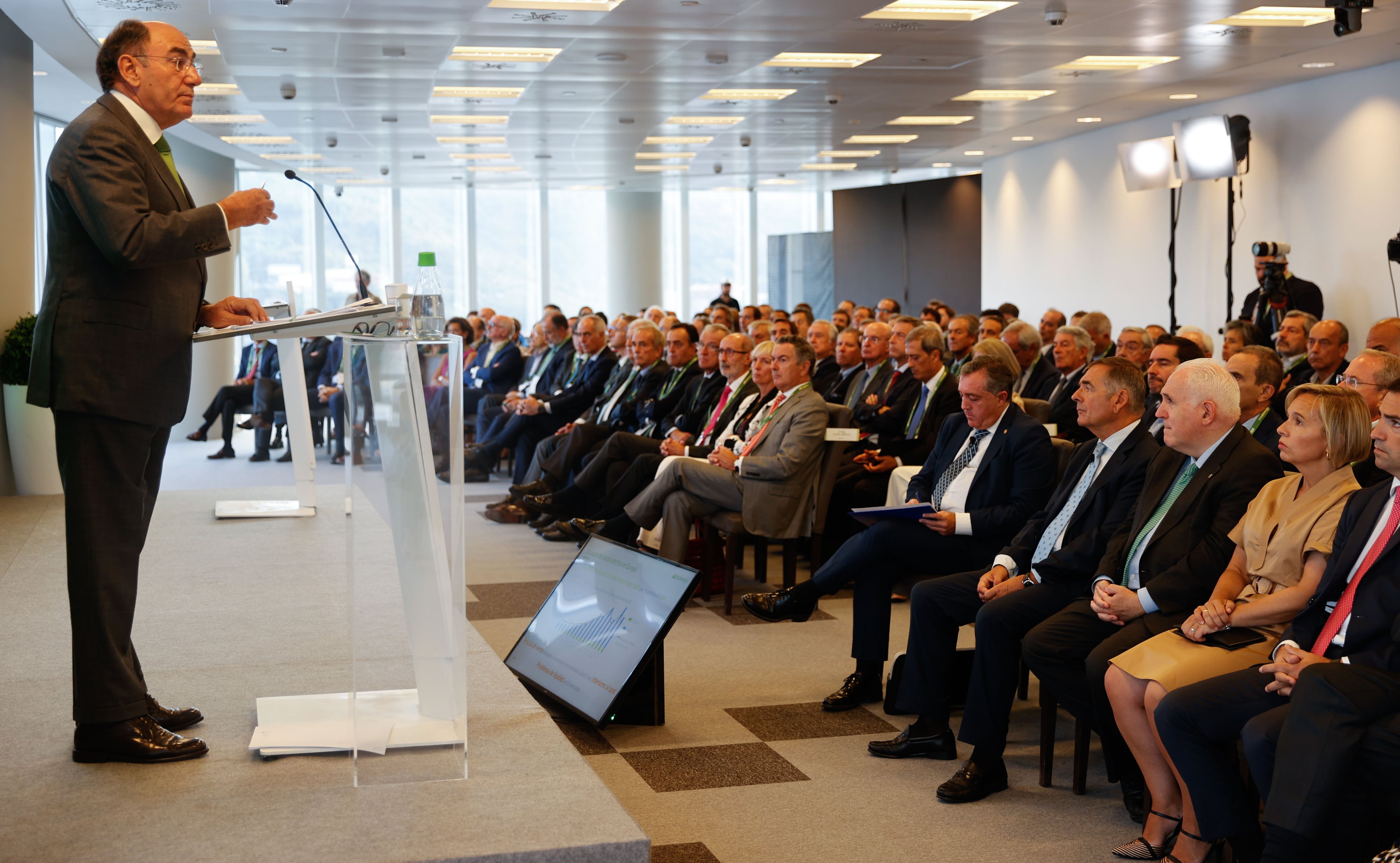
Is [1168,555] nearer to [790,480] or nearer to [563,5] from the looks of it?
[790,480]

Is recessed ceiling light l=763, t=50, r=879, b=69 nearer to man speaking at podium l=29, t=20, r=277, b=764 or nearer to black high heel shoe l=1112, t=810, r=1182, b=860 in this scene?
man speaking at podium l=29, t=20, r=277, b=764

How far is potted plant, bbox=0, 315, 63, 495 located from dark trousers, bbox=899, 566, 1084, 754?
5.78 m

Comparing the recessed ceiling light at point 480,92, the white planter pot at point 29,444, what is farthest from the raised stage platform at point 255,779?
the recessed ceiling light at point 480,92

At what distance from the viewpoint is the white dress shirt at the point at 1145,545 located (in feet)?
9.96

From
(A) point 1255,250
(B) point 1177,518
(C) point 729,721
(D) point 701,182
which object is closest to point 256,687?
(C) point 729,721

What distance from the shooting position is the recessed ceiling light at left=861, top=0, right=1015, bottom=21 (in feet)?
25.4

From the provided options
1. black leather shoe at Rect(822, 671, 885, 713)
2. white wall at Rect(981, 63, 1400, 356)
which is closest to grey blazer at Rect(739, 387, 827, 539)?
black leather shoe at Rect(822, 671, 885, 713)

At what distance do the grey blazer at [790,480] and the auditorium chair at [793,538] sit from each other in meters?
0.03

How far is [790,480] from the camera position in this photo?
4.98 meters

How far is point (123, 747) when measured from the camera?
246 centimetres

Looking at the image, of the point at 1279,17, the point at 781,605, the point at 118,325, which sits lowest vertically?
the point at 781,605

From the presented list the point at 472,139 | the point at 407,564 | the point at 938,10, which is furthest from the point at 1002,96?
the point at 407,564

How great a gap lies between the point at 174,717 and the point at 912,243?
16169mm

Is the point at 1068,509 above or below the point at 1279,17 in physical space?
below
